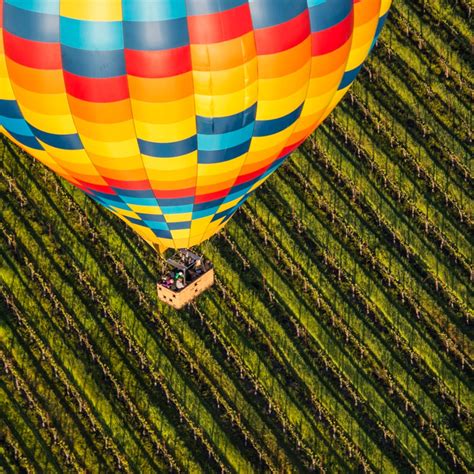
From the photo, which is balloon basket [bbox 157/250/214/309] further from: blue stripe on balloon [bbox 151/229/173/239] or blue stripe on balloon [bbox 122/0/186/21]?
blue stripe on balloon [bbox 122/0/186/21]

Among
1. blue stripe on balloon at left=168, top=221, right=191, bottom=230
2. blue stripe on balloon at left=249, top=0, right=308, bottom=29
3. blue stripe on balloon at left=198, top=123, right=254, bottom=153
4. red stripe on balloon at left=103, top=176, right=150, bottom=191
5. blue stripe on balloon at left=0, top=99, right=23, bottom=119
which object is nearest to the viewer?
blue stripe on balloon at left=249, top=0, right=308, bottom=29

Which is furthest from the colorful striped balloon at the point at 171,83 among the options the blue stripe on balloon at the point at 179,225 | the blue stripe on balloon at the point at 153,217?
the blue stripe on balloon at the point at 179,225

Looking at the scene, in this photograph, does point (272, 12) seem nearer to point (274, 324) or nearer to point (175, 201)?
point (175, 201)

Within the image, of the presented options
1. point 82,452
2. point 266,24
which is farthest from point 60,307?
point 266,24

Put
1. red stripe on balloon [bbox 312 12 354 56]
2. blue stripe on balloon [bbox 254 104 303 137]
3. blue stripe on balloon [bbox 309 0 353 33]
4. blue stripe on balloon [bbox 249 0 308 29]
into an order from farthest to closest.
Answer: blue stripe on balloon [bbox 254 104 303 137] < red stripe on balloon [bbox 312 12 354 56] < blue stripe on balloon [bbox 309 0 353 33] < blue stripe on balloon [bbox 249 0 308 29]

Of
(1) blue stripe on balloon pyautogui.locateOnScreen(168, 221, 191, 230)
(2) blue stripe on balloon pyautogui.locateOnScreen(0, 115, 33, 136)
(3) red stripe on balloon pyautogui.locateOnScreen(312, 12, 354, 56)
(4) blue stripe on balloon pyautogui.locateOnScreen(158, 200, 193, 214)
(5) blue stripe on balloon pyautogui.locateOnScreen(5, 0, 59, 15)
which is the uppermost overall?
(5) blue stripe on balloon pyautogui.locateOnScreen(5, 0, 59, 15)

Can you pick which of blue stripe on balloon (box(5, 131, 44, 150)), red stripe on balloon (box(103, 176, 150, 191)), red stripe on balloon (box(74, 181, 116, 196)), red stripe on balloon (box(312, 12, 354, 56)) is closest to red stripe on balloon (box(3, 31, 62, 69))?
blue stripe on balloon (box(5, 131, 44, 150))

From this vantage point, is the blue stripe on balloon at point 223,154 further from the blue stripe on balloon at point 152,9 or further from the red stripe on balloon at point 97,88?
the blue stripe on balloon at point 152,9
